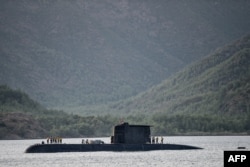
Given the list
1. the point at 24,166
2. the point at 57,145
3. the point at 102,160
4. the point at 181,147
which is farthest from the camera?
the point at 181,147

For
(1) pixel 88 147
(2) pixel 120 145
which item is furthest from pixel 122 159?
(1) pixel 88 147

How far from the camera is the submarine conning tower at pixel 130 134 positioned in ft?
A: 393

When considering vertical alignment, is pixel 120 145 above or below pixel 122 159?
above

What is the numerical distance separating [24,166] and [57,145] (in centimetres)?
1605

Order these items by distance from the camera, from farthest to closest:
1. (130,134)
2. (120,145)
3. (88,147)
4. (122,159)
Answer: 1. (130,134)
2. (88,147)
3. (120,145)
4. (122,159)

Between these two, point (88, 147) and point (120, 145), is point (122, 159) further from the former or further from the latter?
point (88, 147)

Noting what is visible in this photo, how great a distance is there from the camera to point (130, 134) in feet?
394

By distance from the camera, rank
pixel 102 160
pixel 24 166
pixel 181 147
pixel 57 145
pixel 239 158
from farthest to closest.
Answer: pixel 181 147 < pixel 57 145 < pixel 102 160 < pixel 24 166 < pixel 239 158

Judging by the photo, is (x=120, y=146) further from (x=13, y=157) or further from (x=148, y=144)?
(x=13, y=157)

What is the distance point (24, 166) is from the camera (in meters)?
101

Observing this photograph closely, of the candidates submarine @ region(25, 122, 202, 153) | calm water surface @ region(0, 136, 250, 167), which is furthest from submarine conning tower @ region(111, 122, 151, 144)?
calm water surface @ region(0, 136, 250, 167)

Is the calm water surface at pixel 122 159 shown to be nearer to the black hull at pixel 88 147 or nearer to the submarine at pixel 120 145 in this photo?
the black hull at pixel 88 147

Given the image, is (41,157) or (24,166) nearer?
(24,166)

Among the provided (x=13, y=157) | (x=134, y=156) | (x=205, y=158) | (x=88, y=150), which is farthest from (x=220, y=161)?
(x=13, y=157)
